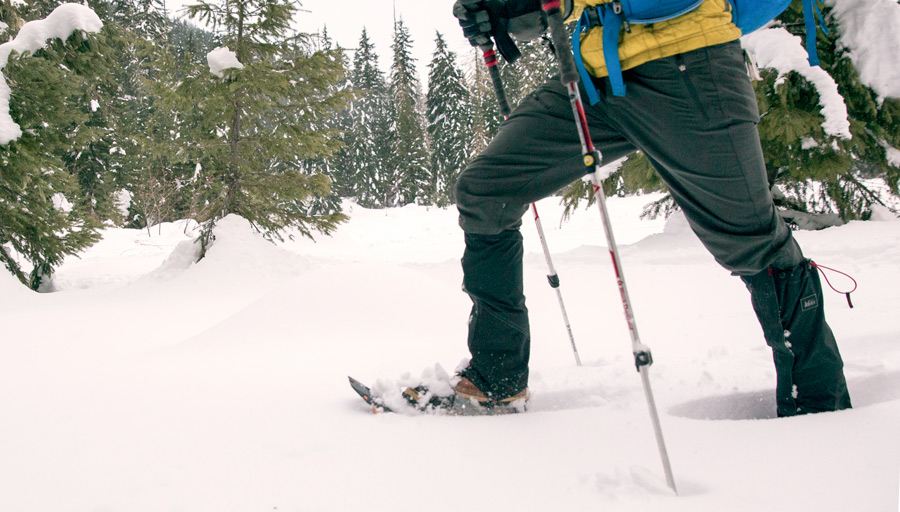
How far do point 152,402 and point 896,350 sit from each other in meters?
2.99

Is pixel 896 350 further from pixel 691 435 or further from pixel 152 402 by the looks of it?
pixel 152 402

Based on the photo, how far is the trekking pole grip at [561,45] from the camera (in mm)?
1522

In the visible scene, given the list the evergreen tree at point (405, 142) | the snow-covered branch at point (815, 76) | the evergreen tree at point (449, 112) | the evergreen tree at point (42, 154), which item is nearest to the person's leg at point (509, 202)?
the snow-covered branch at point (815, 76)

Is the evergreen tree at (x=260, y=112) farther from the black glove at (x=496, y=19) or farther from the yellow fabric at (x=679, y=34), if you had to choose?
the yellow fabric at (x=679, y=34)

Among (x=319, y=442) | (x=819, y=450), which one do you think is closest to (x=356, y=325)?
(x=319, y=442)

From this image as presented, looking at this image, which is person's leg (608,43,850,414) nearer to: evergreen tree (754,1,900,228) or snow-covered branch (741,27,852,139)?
evergreen tree (754,1,900,228)

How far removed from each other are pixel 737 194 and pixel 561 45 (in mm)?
749

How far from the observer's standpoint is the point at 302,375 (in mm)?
2264

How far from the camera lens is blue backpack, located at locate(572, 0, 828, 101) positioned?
5.06ft

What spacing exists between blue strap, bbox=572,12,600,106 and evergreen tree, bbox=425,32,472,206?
95.3 feet

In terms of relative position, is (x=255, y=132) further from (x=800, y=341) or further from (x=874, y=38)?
(x=874, y=38)

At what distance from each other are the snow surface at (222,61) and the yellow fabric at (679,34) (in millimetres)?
7707

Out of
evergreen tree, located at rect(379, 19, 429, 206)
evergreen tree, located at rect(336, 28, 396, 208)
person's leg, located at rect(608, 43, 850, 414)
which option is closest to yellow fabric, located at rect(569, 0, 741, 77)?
person's leg, located at rect(608, 43, 850, 414)

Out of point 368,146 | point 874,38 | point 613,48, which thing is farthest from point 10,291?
point 368,146
